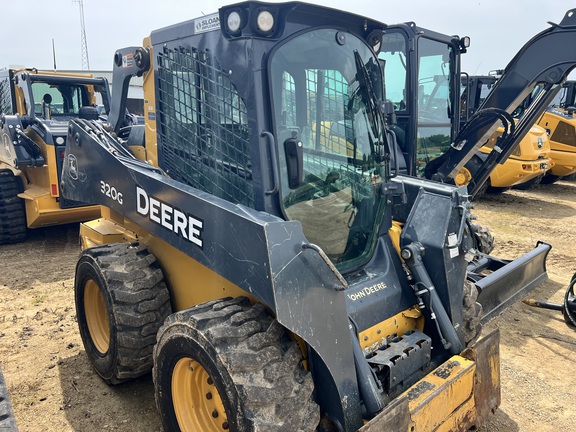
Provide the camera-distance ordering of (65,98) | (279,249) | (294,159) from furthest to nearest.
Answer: (65,98) → (294,159) → (279,249)

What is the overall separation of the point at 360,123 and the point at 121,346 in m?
1.93

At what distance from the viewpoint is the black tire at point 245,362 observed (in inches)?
75.7

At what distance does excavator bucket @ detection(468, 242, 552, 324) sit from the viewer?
4.10 metres

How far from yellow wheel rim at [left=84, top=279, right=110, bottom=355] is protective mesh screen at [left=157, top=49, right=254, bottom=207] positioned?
3.51ft

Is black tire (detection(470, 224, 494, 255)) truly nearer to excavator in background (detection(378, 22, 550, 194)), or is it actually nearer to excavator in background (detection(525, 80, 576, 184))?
excavator in background (detection(378, 22, 550, 194))

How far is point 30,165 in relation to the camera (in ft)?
20.2

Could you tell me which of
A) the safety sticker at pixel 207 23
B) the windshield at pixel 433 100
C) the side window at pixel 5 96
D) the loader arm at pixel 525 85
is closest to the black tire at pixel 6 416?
the safety sticker at pixel 207 23

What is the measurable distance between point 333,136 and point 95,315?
2.13 m

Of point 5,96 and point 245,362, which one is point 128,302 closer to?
point 245,362

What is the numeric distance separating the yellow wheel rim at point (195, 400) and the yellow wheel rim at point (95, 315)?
119 cm

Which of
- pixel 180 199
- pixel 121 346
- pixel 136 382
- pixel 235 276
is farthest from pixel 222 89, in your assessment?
pixel 136 382

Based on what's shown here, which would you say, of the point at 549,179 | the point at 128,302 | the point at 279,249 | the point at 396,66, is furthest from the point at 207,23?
the point at 549,179

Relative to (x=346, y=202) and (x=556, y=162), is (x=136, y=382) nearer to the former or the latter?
(x=346, y=202)

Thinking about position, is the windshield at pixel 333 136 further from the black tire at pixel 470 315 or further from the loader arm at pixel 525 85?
the loader arm at pixel 525 85
